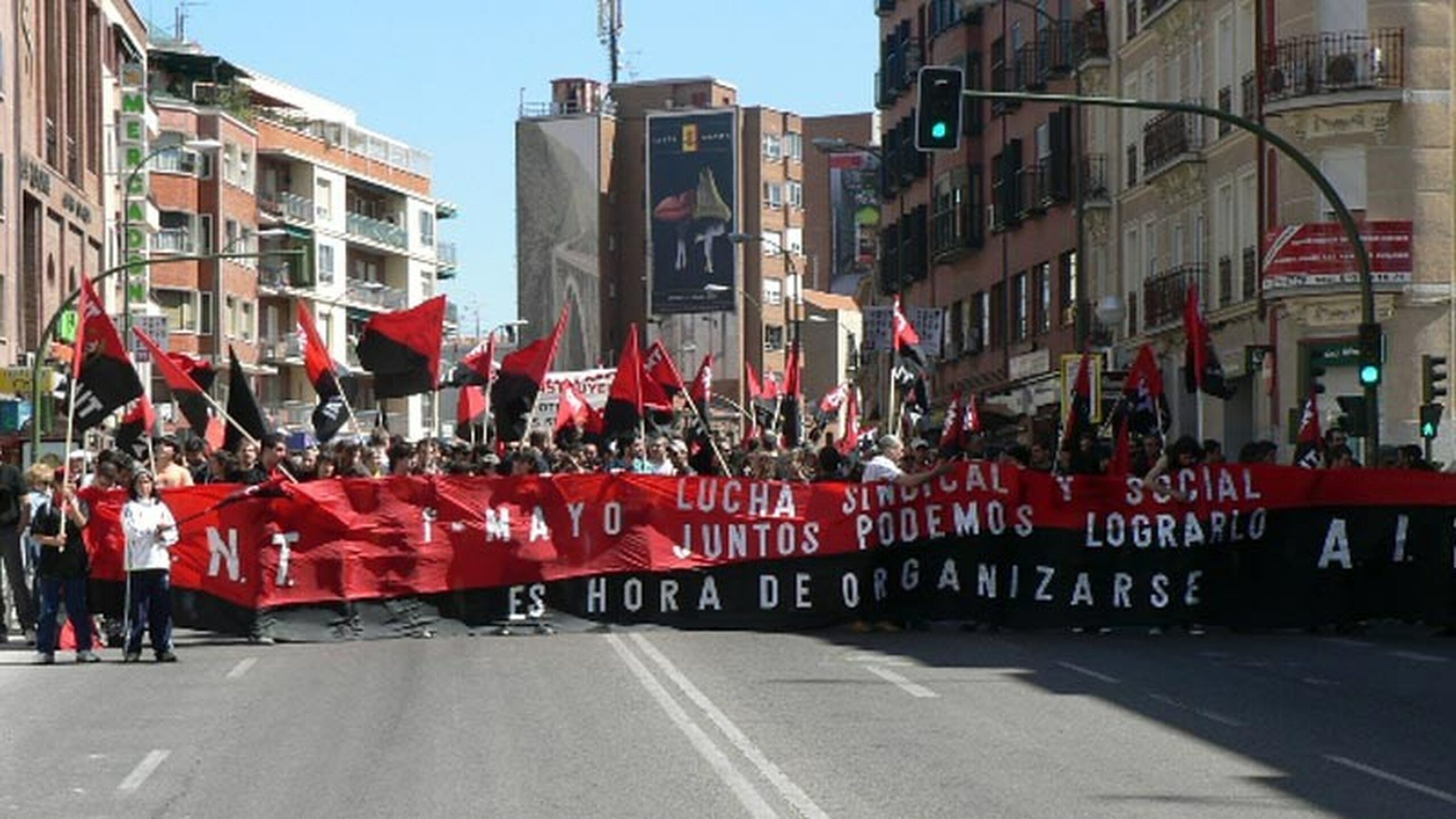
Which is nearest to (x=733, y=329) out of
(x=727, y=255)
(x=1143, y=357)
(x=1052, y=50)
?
(x=727, y=255)

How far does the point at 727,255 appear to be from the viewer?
14012cm

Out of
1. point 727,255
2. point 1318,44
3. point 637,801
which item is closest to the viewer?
point 637,801

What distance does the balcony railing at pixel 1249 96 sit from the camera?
47.4 metres

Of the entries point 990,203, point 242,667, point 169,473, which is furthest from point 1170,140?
point 242,667

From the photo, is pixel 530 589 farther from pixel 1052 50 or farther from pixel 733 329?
pixel 733 329

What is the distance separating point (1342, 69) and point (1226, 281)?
705cm

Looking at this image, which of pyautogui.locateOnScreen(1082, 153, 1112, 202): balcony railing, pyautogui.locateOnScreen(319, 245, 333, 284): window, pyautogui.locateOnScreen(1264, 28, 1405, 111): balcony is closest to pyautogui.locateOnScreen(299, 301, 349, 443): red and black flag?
pyautogui.locateOnScreen(1264, 28, 1405, 111): balcony

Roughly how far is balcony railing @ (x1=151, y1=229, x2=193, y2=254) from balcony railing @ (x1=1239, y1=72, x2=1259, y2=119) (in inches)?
2039

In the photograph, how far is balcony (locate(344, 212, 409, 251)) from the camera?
386ft

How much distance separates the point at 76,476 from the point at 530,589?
5792 mm

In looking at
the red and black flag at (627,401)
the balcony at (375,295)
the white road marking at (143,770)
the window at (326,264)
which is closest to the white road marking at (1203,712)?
the white road marking at (143,770)

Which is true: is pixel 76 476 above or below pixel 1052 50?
below

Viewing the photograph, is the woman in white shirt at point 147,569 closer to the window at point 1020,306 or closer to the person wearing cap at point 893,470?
the person wearing cap at point 893,470

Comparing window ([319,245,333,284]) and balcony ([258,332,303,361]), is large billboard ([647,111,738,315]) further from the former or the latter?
balcony ([258,332,303,361])
